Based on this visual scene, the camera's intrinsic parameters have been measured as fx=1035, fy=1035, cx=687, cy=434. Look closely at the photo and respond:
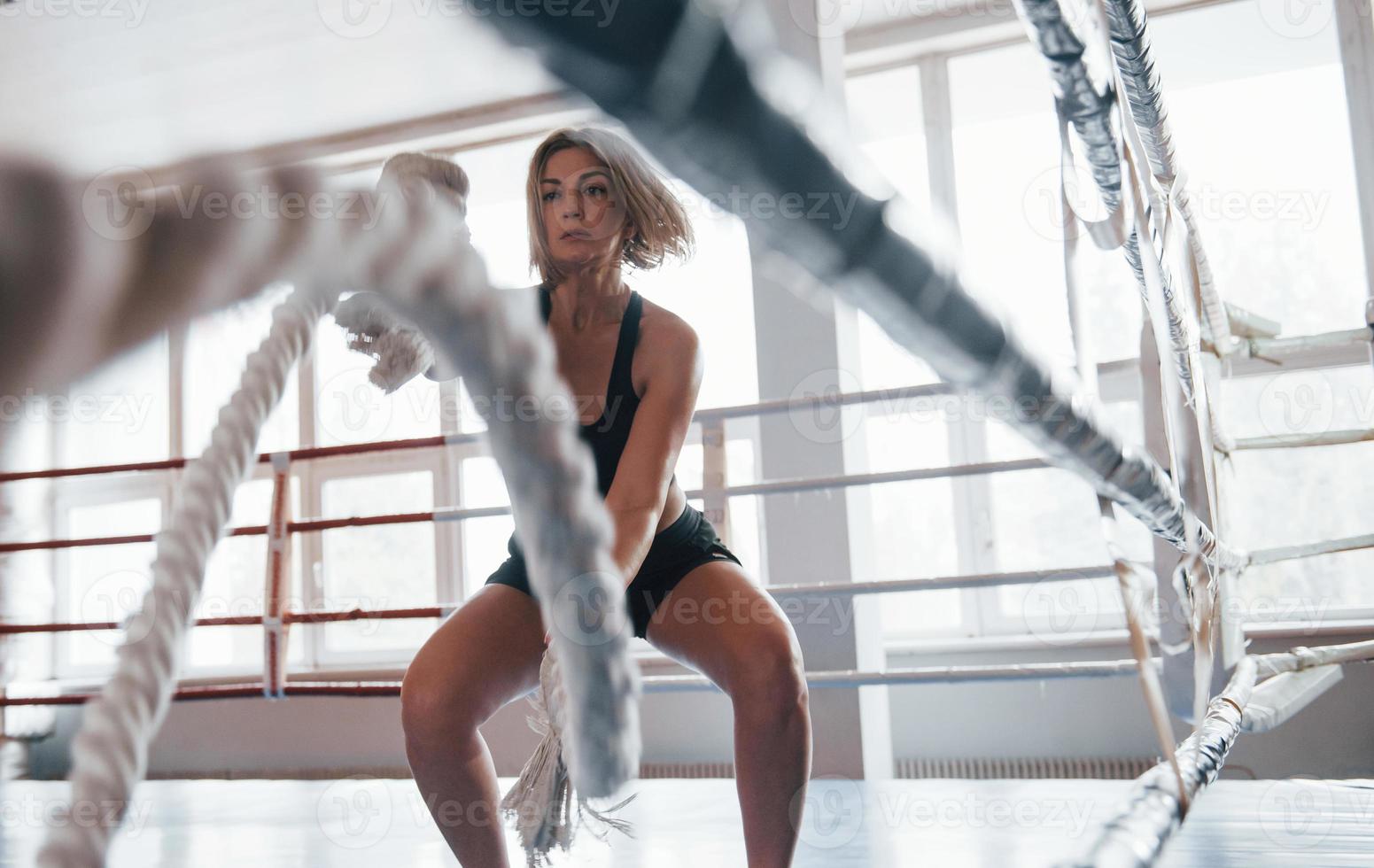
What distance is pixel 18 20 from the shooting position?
3262 mm

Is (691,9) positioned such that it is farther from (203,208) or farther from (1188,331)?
(1188,331)

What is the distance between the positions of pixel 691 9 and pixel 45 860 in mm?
190

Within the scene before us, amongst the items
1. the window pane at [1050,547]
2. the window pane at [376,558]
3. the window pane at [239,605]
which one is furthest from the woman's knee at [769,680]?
the window pane at [239,605]

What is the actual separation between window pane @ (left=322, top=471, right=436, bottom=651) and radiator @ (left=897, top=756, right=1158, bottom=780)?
1.80 meters

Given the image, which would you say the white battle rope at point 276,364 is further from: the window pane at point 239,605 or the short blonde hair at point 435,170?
the window pane at point 239,605

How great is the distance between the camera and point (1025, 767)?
2.80m

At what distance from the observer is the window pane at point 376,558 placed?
3.71 metres

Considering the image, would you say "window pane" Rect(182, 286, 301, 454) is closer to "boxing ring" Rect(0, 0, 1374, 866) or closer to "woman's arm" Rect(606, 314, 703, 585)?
"boxing ring" Rect(0, 0, 1374, 866)

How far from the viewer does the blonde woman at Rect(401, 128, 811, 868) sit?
968 millimetres

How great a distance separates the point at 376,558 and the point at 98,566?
1.31 meters

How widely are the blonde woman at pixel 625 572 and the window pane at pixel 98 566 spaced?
3.30m

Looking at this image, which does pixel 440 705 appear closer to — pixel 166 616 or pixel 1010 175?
pixel 166 616

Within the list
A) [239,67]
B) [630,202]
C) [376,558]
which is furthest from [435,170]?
[239,67]

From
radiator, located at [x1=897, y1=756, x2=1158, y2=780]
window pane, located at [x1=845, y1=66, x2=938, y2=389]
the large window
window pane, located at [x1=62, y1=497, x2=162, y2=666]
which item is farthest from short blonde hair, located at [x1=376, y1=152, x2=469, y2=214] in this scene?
window pane, located at [x1=62, y1=497, x2=162, y2=666]
